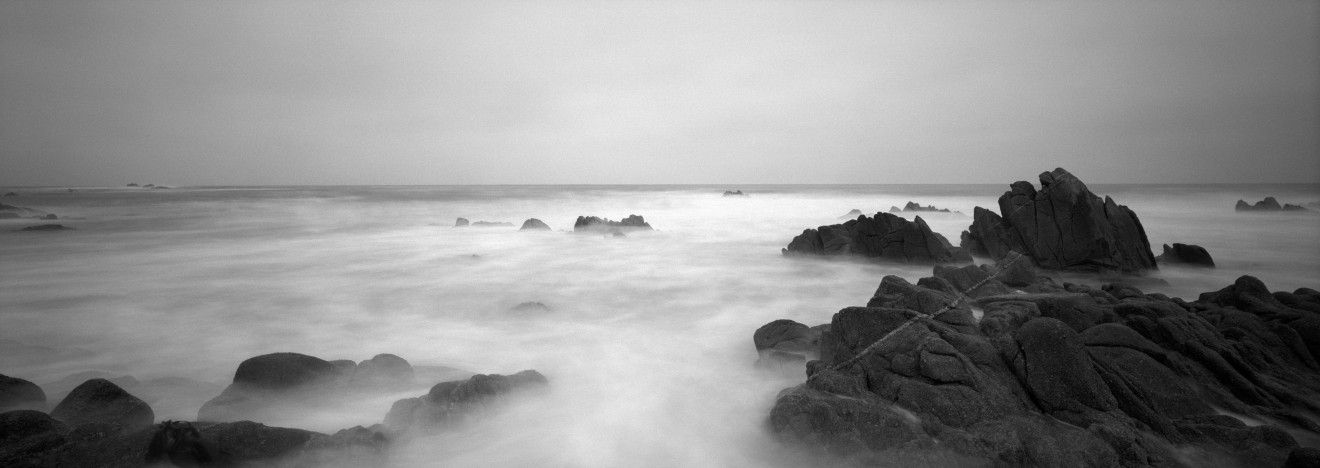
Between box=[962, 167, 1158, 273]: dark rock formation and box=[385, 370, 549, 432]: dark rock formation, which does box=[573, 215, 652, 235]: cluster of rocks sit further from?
box=[385, 370, 549, 432]: dark rock formation

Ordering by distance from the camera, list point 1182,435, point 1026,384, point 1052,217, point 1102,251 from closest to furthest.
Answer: point 1182,435 < point 1026,384 < point 1102,251 < point 1052,217

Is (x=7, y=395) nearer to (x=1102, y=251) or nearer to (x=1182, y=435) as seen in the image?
(x=1182, y=435)

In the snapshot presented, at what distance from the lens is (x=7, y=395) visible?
541 cm

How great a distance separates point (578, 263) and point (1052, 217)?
46.5 feet

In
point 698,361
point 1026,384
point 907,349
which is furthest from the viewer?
point 698,361

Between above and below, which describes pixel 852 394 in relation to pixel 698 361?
above

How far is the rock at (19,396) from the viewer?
17.6ft

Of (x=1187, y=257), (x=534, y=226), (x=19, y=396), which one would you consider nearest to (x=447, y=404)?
(x=19, y=396)

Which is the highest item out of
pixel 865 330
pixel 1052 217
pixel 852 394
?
pixel 1052 217

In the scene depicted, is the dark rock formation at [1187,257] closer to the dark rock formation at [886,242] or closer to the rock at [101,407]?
the dark rock formation at [886,242]

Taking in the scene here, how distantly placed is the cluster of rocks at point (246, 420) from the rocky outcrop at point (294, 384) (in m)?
0.01

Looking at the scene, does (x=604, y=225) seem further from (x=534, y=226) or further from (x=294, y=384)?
(x=294, y=384)

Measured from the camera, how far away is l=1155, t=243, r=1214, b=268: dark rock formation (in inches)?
578

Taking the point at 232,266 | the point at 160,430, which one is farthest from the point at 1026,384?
the point at 232,266
